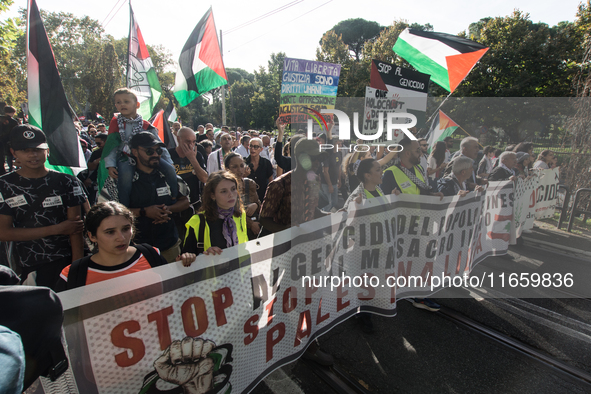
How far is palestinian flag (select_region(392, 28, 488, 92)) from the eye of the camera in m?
5.57

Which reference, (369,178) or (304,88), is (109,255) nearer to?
(369,178)

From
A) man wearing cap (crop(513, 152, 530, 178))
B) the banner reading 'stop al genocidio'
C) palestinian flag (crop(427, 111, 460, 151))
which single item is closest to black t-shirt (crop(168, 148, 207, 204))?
the banner reading 'stop al genocidio'

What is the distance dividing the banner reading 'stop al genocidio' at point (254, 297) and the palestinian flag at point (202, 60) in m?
3.92

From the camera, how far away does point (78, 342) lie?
5.13 feet

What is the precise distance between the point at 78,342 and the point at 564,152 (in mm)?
10359

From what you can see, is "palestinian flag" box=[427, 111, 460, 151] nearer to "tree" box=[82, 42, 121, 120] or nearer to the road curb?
the road curb

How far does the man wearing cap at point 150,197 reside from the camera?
113 inches

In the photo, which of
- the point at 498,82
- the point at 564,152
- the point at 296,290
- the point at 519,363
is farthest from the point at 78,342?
the point at 498,82

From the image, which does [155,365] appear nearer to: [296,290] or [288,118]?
[296,290]

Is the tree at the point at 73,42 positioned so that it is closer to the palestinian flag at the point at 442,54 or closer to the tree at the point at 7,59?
the tree at the point at 7,59

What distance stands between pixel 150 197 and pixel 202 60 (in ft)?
11.5

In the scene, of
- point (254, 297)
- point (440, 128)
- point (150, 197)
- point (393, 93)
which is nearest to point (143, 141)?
point (150, 197)

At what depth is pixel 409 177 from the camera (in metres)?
3.80

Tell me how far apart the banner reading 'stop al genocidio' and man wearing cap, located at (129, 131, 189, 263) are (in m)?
1.14
